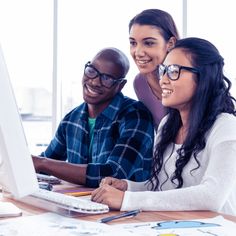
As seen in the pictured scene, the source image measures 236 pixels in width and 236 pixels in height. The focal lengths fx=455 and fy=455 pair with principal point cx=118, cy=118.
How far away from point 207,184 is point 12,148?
2.11 ft

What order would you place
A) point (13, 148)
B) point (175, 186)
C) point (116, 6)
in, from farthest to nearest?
point (116, 6) → point (175, 186) → point (13, 148)

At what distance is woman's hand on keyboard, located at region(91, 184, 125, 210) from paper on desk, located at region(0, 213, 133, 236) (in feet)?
0.49

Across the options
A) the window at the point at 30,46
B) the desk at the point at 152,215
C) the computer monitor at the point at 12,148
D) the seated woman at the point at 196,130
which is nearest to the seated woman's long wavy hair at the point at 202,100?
the seated woman at the point at 196,130

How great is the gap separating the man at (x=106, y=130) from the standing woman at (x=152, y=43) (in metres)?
0.10

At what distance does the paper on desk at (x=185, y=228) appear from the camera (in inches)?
38.4

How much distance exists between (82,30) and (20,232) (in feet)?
9.52

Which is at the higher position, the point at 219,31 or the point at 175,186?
the point at 219,31

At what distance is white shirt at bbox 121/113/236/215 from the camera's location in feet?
4.06

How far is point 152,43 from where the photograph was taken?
208cm

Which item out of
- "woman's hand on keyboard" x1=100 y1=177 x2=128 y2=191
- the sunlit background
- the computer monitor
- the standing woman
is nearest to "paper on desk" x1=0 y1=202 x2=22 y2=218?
the computer monitor

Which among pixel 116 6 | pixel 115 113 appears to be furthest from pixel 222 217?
pixel 116 6

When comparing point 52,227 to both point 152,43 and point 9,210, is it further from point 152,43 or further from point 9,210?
point 152,43

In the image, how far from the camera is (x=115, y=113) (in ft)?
6.41

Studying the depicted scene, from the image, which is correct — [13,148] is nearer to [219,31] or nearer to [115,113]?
[115,113]
